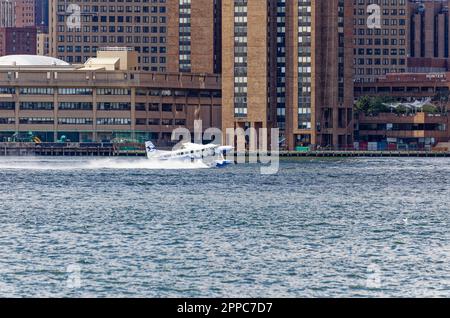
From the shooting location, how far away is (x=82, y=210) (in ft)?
398

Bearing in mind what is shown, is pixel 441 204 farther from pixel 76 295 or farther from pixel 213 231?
pixel 76 295

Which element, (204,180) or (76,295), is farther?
(204,180)

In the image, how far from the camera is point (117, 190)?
6132 inches

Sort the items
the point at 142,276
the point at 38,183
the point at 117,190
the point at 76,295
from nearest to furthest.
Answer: the point at 76,295 < the point at 142,276 < the point at 117,190 < the point at 38,183

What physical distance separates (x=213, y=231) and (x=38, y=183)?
7699 centimetres

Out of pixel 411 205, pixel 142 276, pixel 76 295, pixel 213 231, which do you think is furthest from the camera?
pixel 411 205

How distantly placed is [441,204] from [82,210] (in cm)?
3416

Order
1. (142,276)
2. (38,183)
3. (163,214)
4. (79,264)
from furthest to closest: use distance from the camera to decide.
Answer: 1. (38,183)
2. (163,214)
3. (79,264)
4. (142,276)

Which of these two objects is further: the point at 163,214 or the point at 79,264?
the point at 163,214
